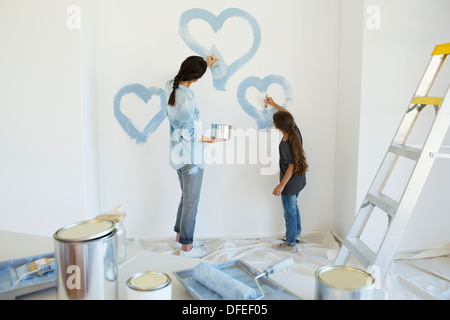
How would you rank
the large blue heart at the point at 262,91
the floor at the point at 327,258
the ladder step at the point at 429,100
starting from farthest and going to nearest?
the large blue heart at the point at 262,91, the floor at the point at 327,258, the ladder step at the point at 429,100

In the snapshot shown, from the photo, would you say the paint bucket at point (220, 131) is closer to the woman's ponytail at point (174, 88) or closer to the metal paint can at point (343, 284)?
the woman's ponytail at point (174, 88)

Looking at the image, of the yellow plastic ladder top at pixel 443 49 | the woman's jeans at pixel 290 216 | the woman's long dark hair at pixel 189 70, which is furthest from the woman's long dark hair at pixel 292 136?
the yellow plastic ladder top at pixel 443 49

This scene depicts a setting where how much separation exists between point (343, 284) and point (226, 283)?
27cm

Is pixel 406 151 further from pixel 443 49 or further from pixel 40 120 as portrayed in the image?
pixel 40 120

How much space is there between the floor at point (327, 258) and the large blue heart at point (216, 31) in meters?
1.20

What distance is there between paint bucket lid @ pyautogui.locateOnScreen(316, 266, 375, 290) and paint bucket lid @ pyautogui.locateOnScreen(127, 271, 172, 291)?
1.10 feet

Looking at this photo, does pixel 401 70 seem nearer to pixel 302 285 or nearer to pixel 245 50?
pixel 245 50

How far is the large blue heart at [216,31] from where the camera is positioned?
290cm

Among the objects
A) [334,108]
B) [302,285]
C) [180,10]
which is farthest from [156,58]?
[302,285]

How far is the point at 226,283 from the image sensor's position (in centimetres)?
94

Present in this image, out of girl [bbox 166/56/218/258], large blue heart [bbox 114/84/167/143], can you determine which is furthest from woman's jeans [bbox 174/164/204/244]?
large blue heart [bbox 114/84/167/143]

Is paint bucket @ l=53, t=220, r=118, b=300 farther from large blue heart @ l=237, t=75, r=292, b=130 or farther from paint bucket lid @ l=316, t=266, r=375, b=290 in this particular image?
large blue heart @ l=237, t=75, r=292, b=130

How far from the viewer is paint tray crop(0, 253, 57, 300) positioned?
0.97m

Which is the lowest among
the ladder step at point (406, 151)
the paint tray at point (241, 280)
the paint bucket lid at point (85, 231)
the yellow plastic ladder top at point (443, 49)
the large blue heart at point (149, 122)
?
the paint tray at point (241, 280)
